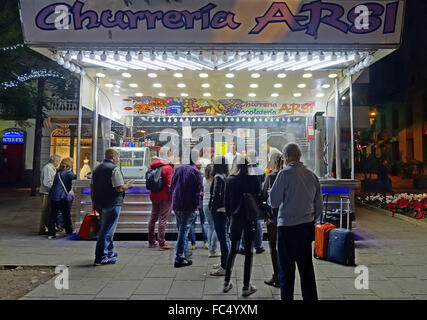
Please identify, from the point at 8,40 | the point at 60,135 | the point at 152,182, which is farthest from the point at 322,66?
the point at 60,135

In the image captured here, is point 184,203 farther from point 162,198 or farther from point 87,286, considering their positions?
point 87,286

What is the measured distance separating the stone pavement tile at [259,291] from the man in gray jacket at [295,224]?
0.57m

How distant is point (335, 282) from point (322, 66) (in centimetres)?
534

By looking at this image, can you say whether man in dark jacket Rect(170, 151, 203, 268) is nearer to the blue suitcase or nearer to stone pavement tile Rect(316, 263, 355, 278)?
stone pavement tile Rect(316, 263, 355, 278)

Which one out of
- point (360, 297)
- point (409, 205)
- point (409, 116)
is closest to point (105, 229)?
point (360, 297)

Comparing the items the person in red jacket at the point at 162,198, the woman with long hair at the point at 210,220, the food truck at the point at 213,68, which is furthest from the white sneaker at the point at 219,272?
the food truck at the point at 213,68

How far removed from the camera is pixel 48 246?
6.72m

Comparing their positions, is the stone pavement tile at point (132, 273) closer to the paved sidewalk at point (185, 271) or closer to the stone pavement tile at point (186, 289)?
the paved sidewalk at point (185, 271)

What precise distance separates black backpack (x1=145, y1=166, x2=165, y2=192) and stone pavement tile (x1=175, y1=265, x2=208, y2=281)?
5.44 feet

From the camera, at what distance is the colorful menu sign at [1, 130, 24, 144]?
75.2 ft

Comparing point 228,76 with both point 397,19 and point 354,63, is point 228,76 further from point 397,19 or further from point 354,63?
point 397,19

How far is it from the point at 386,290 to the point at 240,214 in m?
2.29

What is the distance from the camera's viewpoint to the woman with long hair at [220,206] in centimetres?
473

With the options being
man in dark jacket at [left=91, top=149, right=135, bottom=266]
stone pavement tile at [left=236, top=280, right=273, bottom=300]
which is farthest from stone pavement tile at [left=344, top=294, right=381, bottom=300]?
man in dark jacket at [left=91, top=149, right=135, bottom=266]
